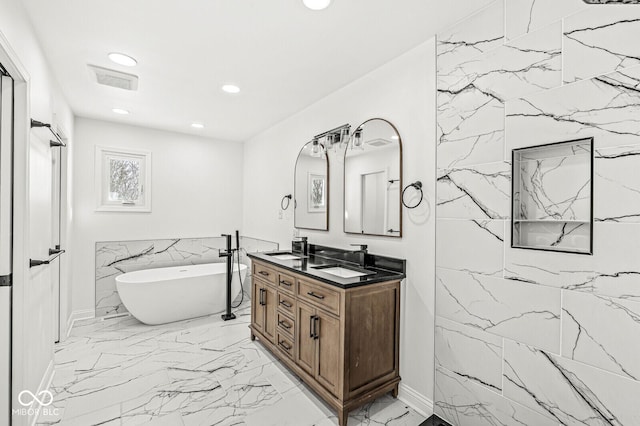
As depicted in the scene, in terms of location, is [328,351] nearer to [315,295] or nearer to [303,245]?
[315,295]

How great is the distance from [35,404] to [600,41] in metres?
3.79

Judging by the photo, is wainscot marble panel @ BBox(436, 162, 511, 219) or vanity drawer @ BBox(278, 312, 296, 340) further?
vanity drawer @ BBox(278, 312, 296, 340)

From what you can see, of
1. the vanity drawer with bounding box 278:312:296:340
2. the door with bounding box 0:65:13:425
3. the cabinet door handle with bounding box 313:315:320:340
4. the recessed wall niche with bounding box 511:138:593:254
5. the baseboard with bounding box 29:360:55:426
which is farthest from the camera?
the vanity drawer with bounding box 278:312:296:340

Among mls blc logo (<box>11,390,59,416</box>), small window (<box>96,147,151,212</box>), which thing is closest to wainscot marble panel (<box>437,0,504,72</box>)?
mls blc logo (<box>11,390,59,416</box>)

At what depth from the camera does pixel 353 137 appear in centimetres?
278

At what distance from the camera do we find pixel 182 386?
8.13 ft

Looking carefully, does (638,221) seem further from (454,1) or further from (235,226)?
(235,226)

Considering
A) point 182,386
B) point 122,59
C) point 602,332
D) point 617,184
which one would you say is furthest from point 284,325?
point 122,59

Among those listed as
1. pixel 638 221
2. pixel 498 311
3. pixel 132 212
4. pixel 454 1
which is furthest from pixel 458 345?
pixel 132 212

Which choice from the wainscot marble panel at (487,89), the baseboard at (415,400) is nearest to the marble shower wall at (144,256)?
the baseboard at (415,400)

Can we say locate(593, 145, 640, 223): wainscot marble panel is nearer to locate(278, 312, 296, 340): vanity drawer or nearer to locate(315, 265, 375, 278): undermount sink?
locate(315, 265, 375, 278): undermount sink

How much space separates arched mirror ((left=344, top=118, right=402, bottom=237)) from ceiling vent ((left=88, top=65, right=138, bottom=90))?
2.03m

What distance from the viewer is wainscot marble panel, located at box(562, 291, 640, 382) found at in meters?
1.30

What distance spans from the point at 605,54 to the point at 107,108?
172 inches
